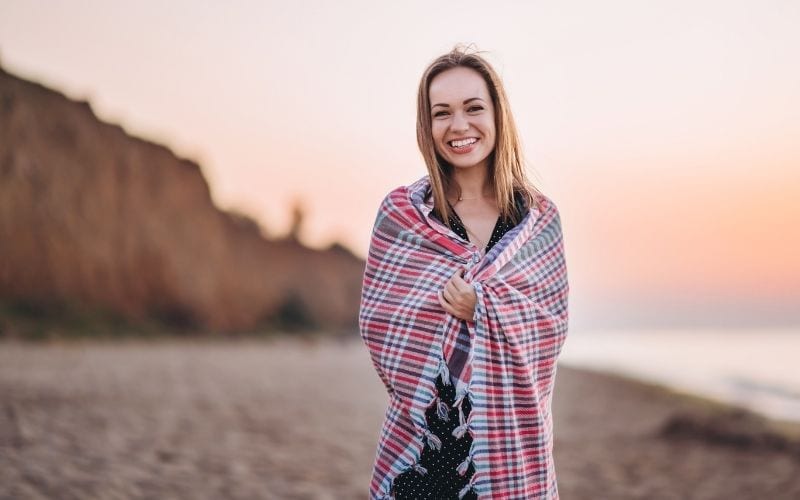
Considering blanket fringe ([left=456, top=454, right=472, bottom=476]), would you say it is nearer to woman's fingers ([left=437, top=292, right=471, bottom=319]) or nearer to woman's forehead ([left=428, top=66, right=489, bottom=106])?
woman's fingers ([left=437, top=292, right=471, bottom=319])

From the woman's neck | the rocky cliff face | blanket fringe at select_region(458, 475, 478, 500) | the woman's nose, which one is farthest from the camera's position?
the rocky cliff face

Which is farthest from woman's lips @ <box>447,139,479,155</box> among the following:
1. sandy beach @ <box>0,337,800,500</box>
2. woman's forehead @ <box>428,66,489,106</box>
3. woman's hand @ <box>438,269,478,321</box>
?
sandy beach @ <box>0,337,800,500</box>

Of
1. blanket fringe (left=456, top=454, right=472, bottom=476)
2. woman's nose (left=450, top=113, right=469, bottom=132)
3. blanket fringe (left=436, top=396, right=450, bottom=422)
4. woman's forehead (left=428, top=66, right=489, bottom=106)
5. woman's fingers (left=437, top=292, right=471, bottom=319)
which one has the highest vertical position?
woman's forehead (left=428, top=66, right=489, bottom=106)

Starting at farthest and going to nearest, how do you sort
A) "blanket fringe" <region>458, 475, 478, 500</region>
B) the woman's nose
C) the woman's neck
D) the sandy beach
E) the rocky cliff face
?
1. the rocky cliff face
2. the sandy beach
3. the woman's neck
4. the woman's nose
5. "blanket fringe" <region>458, 475, 478, 500</region>

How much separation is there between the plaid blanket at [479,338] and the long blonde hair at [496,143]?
0.07m

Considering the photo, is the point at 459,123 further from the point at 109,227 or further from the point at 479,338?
the point at 109,227

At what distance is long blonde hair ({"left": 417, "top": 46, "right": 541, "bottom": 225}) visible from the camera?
97.6 inches

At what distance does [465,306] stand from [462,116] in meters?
0.62

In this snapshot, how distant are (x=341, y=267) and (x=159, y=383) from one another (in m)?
34.0

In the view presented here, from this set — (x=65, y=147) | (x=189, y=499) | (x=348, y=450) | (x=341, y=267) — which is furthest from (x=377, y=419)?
(x=341, y=267)

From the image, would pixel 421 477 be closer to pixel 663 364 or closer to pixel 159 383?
pixel 159 383

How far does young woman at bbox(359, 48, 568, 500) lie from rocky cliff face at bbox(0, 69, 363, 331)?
1948 cm

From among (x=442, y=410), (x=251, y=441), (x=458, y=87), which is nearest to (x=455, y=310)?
(x=442, y=410)

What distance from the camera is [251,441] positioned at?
680 cm
